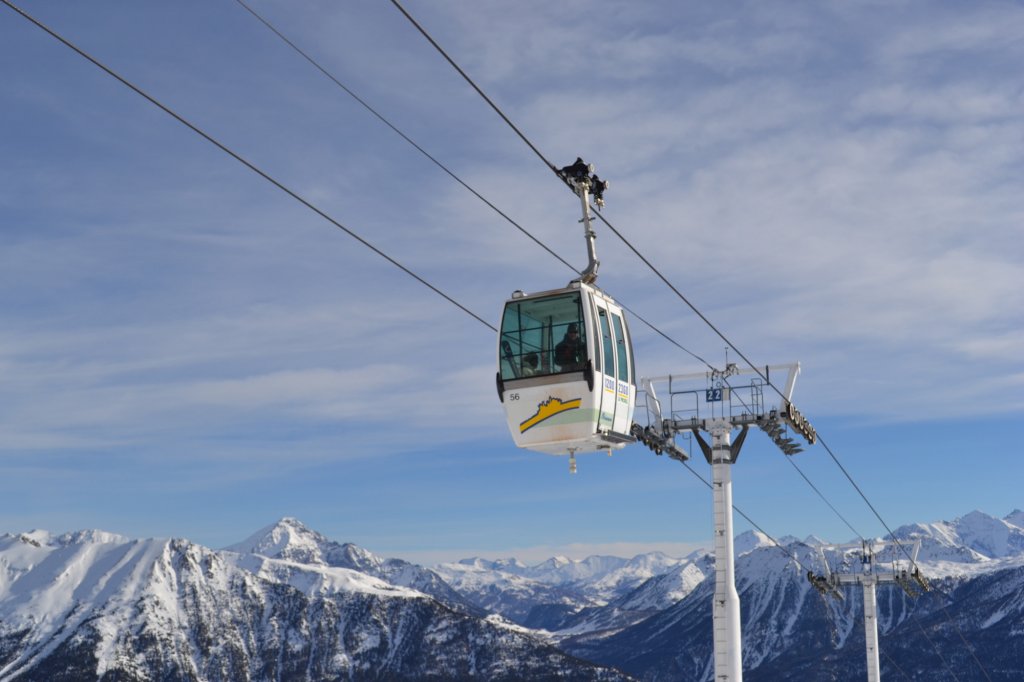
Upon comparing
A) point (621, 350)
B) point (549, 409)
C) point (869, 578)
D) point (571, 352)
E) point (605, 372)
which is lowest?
point (549, 409)

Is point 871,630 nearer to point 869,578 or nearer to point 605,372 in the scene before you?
point 869,578

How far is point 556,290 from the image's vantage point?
1422 inches

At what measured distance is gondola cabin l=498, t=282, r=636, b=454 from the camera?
35.2 m

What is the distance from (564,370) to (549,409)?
4.16 ft

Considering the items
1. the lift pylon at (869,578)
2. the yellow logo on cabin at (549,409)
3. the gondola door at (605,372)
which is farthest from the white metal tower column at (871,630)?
the yellow logo on cabin at (549,409)

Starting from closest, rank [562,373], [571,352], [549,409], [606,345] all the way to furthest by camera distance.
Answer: [549,409] < [562,373] < [571,352] < [606,345]

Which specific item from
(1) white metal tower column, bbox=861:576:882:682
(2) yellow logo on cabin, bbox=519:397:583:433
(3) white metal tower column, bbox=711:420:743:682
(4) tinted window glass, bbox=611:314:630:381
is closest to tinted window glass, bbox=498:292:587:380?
(2) yellow logo on cabin, bbox=519:397:583:433

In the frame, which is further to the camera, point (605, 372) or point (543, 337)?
point (543, 337)

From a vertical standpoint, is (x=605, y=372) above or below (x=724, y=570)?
above

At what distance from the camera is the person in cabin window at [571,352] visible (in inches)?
1396

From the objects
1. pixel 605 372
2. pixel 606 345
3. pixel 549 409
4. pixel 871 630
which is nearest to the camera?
pixel 549 409

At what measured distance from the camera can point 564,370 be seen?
35.6 meters

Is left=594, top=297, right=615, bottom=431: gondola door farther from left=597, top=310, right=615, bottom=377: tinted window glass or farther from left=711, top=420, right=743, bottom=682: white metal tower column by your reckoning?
left=711, top=420, right=743, bottom=682: white metal tower column

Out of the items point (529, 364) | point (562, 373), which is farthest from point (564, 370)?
point (529, 364)
